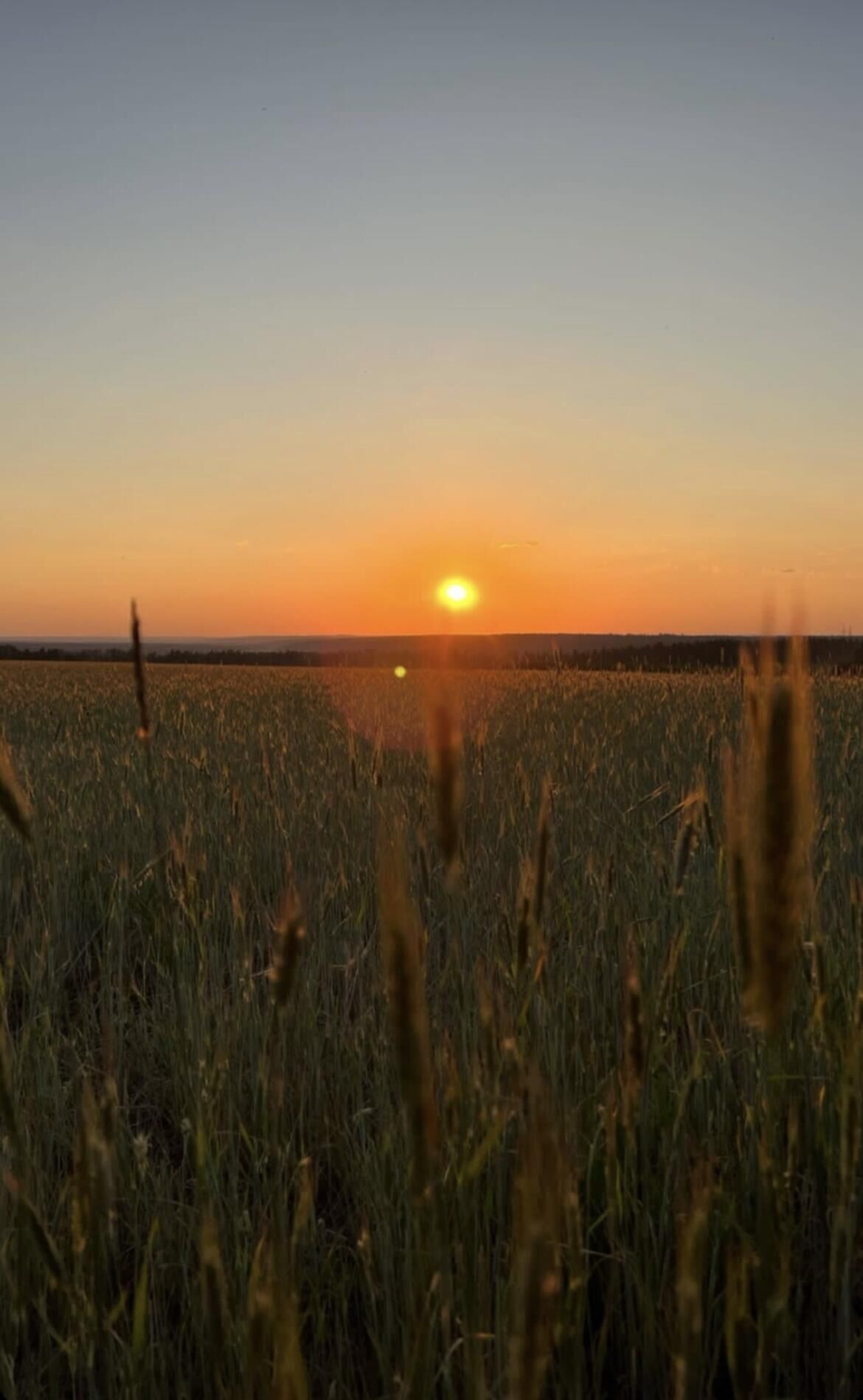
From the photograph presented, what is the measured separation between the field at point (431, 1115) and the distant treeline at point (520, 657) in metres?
0.42

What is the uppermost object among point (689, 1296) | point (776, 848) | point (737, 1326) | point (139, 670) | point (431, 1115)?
point (139, 670)

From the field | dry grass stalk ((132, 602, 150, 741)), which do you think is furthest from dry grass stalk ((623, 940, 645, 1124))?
dry grass stalk ((132, 602, 150, 741))

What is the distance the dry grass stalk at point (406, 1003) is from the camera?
632 millimetres

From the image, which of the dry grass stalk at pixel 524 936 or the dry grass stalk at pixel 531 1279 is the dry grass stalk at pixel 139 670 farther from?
the dry grass stalk at pixel 531 1279

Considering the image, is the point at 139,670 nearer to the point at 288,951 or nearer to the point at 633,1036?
the point at 288,951

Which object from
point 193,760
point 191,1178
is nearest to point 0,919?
point 191,1178

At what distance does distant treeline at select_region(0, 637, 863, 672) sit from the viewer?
337 cm

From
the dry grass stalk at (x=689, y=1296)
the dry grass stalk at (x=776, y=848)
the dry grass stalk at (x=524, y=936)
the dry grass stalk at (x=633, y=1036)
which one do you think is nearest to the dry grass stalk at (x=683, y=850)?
the dry grass stalk at (x=524, y=936)

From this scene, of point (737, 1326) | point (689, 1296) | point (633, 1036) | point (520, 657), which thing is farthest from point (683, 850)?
point (520, 657)

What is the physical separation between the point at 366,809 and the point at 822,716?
5423mm

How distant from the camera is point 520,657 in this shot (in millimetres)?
9898

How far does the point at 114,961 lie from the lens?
2.68 metres

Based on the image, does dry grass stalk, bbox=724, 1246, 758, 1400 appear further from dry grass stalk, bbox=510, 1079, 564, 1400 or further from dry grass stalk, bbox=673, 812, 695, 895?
dry grass stalk, bbox=673, 812, 695, 895

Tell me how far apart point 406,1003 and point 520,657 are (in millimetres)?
9321
